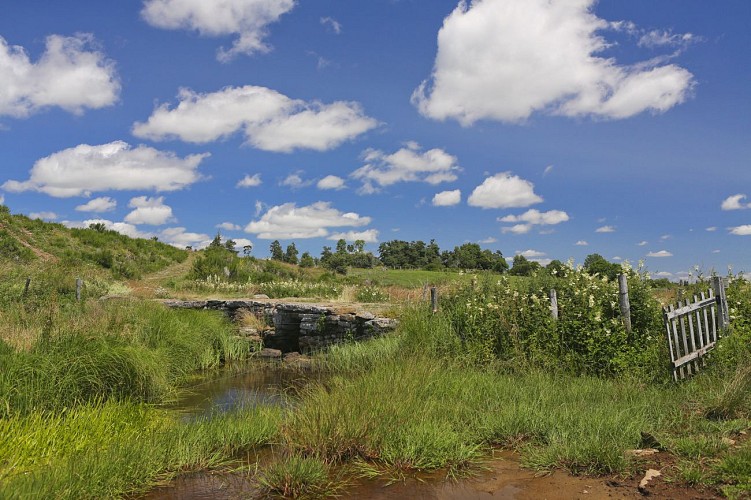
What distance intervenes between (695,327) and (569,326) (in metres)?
2.11

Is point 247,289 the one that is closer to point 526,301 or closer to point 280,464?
point 526,301

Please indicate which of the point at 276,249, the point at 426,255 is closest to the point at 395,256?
the point at 426,255

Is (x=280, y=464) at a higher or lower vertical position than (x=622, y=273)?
lower

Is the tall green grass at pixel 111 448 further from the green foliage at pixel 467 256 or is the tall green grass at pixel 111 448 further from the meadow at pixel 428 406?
the green foliage at pixel 467 256

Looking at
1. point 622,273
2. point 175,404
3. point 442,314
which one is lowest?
point 175,404

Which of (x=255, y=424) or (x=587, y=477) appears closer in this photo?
(x=587, y=477)

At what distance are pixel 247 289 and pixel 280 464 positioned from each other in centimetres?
1882

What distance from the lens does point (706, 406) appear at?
562 centimetres

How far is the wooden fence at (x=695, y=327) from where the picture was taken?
7.16 metres

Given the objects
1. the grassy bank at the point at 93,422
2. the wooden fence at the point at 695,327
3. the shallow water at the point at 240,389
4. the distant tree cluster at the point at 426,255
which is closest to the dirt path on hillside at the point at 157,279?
the shallow water at the point at 240,389

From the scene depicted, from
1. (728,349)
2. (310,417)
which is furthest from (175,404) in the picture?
(728,349)

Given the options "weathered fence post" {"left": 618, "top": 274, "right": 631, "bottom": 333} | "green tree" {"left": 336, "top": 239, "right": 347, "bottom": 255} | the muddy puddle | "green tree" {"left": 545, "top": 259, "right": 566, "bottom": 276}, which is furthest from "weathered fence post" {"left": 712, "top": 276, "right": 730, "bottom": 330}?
"green tree" {"left": 336, "top": 239, "right": 347, "bottom": 255}

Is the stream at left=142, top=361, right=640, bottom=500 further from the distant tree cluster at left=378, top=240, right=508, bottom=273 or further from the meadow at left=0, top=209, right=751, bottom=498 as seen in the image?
the distant tree cluster at left=378, top=240, right=508, bottom=273

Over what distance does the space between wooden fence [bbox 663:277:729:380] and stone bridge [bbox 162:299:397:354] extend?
251 inches
